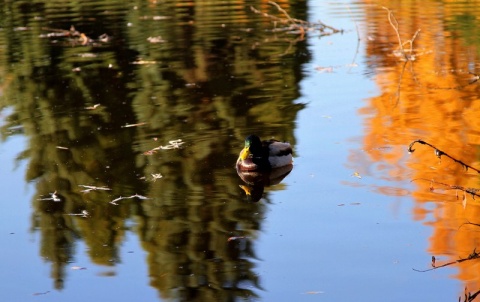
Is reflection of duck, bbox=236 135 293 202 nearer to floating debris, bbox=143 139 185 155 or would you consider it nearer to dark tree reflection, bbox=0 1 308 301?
dark tree reflection, bbox=0 1 308 301

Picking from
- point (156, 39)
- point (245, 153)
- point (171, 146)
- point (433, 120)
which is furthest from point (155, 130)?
point (156, 39)

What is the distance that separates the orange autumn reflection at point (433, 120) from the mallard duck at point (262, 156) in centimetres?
86

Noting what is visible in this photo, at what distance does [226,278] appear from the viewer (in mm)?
6711

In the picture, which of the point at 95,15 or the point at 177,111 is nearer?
the point at 177,111

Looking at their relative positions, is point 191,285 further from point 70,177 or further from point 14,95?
point 14,95

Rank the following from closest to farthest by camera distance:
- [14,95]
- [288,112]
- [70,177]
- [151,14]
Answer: [70,177] < [288,112] < [14,95] < [151,14]

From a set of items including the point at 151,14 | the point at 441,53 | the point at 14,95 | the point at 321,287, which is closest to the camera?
the point at 321,287

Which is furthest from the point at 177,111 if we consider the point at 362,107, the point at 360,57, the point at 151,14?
the point at 151,14

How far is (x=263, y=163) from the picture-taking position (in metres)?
9.50

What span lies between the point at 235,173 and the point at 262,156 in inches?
13.1

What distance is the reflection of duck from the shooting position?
9343 millimetres

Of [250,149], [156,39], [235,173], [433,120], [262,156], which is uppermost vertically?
[250,149]

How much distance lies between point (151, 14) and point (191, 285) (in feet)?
64.8

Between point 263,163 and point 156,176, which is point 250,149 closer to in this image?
point 263,163
